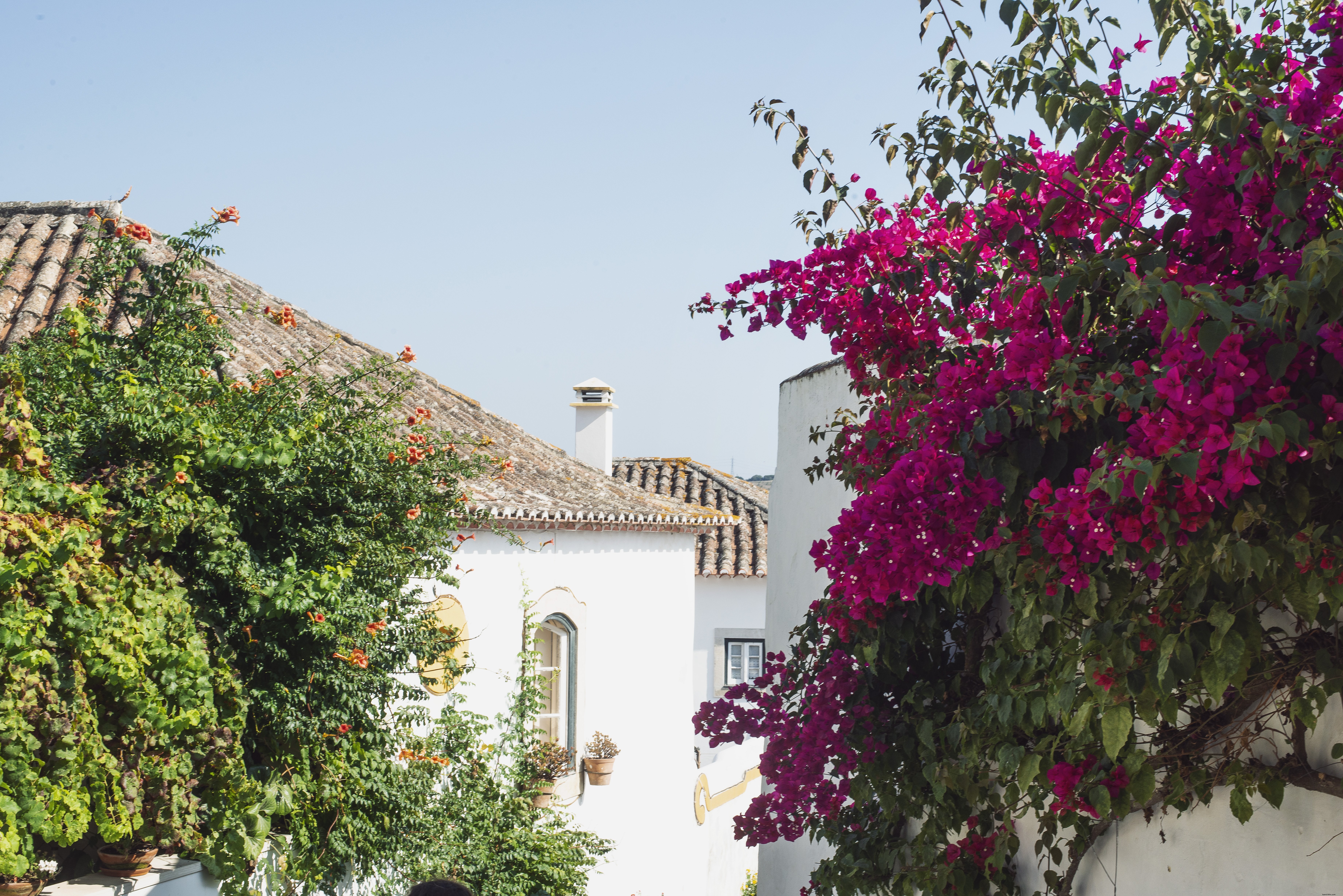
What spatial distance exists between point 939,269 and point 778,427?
421 cm

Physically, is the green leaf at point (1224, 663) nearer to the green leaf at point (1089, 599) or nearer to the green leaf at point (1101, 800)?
the green leaf at point (1089, 599)

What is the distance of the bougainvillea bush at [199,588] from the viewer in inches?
142

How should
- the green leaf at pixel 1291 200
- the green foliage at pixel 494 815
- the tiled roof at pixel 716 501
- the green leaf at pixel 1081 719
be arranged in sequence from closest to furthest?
the green leaf at pixel 1291 200 → the green leaf at pixel 1081 719 → the green foliage at pixel 494 815 → the tiled roof at pixel 716 501

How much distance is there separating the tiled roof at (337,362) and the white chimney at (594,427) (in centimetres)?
110

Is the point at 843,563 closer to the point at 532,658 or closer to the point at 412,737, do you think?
the point at 412,737

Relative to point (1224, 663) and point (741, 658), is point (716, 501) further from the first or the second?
point (1224, 663)

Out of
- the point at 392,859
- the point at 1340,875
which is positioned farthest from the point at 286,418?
the point at 1340,875

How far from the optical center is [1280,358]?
166cm

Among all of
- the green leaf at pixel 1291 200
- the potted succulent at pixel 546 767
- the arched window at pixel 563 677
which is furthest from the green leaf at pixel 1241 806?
the arched window at pixel 563 677

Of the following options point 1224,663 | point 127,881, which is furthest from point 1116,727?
point 127,881

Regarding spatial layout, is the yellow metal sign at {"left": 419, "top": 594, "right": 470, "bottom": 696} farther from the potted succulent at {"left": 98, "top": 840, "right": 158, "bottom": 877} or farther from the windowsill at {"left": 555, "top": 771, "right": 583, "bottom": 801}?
the potted succulent at {"left": 98, "top": 840, "right": 158, "bottom": 877}

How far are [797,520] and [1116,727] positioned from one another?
14.2 feet

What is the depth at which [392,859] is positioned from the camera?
5672mm

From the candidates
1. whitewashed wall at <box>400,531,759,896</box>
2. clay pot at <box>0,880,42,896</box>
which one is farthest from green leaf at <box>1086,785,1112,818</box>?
whitewashed wall at <box>400,531,759,896</box>
